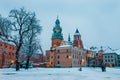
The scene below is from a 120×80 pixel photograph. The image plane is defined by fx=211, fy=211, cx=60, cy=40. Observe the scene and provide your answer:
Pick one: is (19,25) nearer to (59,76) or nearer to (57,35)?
(59,76)

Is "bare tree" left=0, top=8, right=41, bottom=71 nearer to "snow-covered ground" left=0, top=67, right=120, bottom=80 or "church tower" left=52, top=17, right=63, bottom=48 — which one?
"snow-covered ground" left=0, top=67, right=120, bottom=80

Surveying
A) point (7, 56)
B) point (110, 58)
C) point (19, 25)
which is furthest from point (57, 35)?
point (19, 25)

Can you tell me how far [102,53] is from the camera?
148875 mm

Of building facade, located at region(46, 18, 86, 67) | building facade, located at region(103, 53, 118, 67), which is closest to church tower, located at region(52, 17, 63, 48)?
building facade, located at region(46, 18, 86, 67)

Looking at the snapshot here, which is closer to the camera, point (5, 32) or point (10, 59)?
point (5, 32)

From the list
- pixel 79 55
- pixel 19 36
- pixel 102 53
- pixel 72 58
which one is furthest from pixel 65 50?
pixel 19 36

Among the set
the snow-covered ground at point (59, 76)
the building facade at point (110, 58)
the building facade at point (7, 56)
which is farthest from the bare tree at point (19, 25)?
the building facade at point (110, 58)

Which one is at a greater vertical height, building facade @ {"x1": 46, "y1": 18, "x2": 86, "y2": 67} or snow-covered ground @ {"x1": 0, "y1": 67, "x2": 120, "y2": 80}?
building facade @ {"x1": 46, "y1": 18, "x2": 86, "y2": 67}

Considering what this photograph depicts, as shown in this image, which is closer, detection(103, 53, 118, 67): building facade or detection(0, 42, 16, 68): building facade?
detection(0, 42, 16, 68): building facade

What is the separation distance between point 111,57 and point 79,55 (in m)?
23.0

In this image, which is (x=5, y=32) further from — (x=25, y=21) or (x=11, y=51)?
(x=11, y=51)

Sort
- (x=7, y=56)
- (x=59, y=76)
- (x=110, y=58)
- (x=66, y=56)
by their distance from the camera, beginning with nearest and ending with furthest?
1. (x=59, y=76)
2. (x=7, y=56)
3. (x=66, y=56)
4. (x=110, y=58)

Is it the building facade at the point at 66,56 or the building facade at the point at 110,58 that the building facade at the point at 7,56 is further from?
the building facade at the point at 110,58

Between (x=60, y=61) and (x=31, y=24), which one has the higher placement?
(x=31, y=24)
